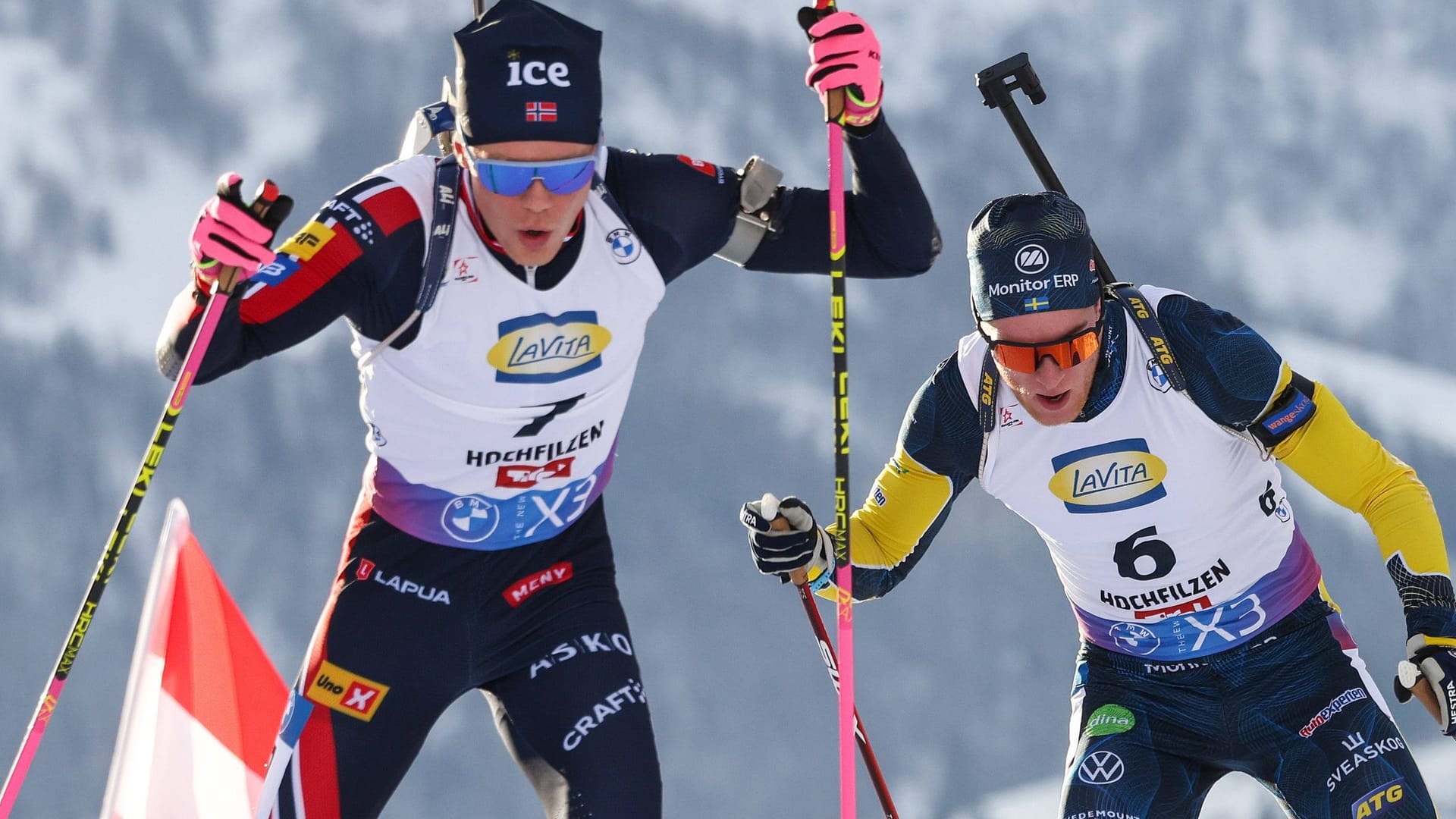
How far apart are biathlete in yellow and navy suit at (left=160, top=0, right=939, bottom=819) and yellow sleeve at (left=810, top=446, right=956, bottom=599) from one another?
591 mm

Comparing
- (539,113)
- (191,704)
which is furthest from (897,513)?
(191,704)

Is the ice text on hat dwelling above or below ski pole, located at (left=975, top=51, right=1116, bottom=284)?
below

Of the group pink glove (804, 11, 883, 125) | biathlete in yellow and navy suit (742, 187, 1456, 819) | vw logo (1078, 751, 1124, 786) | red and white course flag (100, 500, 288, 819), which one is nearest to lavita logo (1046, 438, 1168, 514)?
biathlete in yellow and navy suit (742, 187, 1456, 819)

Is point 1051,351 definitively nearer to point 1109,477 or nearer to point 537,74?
point 1109,477

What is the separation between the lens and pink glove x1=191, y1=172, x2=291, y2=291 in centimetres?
376

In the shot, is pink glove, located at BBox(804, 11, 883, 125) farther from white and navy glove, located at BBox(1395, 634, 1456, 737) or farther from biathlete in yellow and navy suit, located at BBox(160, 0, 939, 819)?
white and navy glove, located at BBox(1395, 634, 1456, 737)

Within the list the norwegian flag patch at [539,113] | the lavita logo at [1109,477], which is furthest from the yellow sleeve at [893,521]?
the norwegian flag patch at [539,113]

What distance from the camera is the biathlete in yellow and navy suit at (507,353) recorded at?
394cm

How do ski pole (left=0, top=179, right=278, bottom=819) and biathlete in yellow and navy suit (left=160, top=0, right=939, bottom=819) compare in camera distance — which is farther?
biathlete in yellow and navy suit (left=160, top=0, right=939, bottom=819)

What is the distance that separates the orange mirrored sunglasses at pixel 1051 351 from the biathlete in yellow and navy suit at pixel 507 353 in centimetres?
36

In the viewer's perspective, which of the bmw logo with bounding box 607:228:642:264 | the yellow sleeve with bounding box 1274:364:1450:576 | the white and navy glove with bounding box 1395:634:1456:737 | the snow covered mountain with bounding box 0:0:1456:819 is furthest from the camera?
the snow covered mountain with bounding box 0:0:1456:819

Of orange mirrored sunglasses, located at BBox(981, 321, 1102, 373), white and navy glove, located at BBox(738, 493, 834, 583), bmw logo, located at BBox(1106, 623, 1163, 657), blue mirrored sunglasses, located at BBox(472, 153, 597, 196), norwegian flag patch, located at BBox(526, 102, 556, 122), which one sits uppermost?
norwegian flag patch, located at BBox(526, 102, 556, 122)

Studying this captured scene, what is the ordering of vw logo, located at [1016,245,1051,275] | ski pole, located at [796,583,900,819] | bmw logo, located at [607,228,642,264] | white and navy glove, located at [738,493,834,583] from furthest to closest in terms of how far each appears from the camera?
1. ski pole, located at [796,583,900,819]
2. white and navy glove, located at [738,493,834,583]
3. vw logo, located at [1016,245,1051,275]
4. bmw logo, located at [607,228,642,264]

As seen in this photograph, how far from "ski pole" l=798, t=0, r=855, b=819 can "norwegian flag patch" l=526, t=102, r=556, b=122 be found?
71cm
